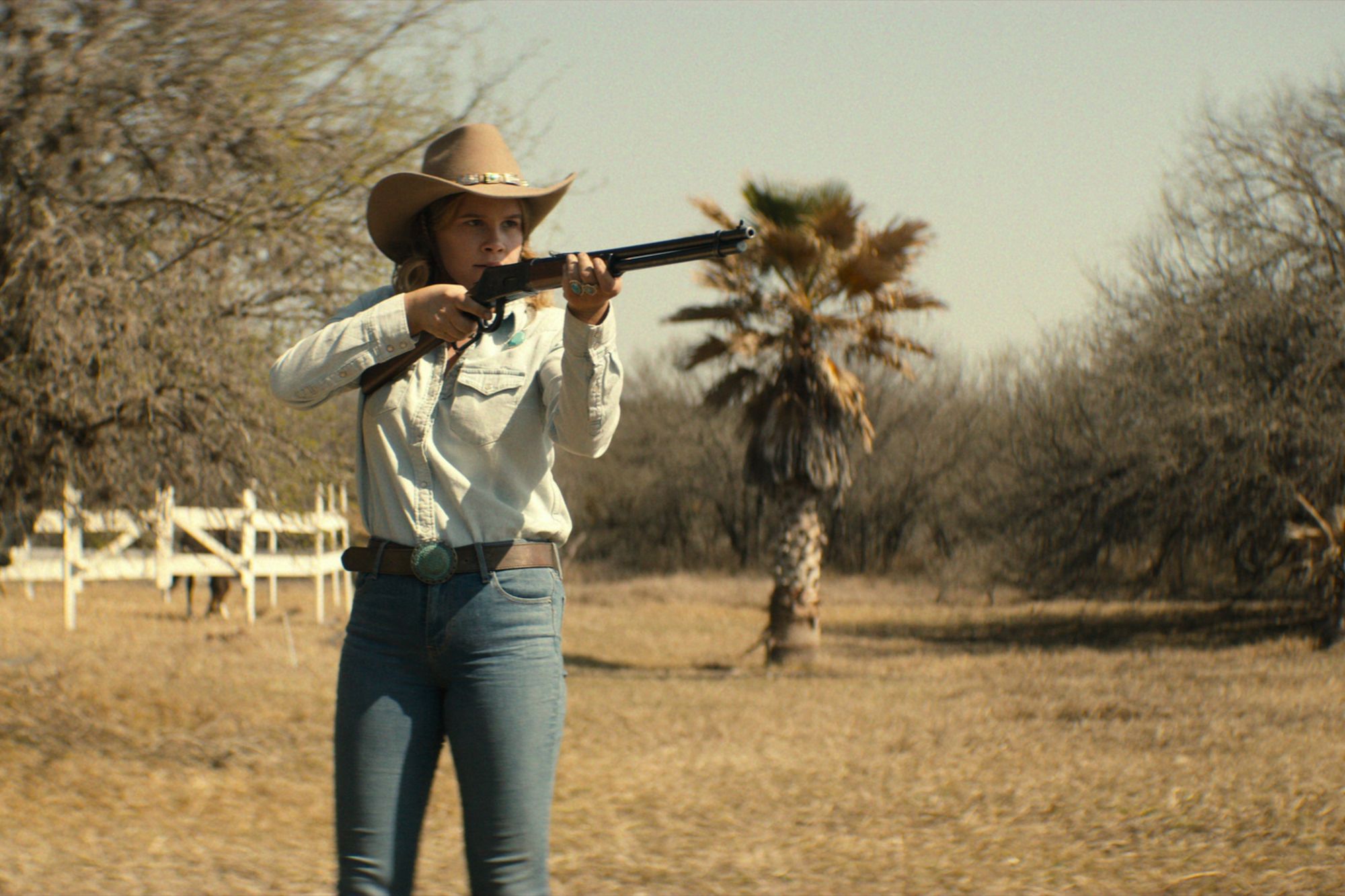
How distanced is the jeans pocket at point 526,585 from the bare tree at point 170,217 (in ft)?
16.8

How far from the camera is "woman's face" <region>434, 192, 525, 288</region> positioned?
2.62m

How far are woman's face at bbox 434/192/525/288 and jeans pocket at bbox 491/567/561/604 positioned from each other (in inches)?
24.8

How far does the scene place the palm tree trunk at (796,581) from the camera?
18.1 m

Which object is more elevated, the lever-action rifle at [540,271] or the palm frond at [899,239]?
the palm frond at [899,239]

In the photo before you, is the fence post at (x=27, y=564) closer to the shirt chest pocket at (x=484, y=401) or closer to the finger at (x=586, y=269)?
the shirt chest pocket at (x=484, y=401)

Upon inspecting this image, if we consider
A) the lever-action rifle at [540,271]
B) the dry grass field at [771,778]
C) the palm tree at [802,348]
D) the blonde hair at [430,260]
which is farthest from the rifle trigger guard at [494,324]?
the palm tree at [802,348]

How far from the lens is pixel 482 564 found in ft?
7.72

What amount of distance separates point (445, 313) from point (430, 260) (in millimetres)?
349

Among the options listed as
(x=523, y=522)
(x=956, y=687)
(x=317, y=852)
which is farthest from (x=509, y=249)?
(x=956, y=687)

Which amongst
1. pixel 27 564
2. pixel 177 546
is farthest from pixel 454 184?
pixel 177 546

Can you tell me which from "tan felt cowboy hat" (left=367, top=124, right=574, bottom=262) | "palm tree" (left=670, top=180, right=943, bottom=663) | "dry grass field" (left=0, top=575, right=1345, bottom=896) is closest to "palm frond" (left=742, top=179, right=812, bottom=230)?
"palm tree" (left=670, top=180, right=943, bottom=663)

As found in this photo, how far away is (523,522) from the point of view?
244cm

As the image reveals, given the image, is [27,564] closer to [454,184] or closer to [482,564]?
[454,184]

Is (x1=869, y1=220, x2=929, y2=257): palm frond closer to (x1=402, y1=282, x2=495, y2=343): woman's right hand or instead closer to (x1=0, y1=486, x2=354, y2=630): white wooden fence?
(x1=0, y1=486, x2=354, y2=630): white wooden fence
